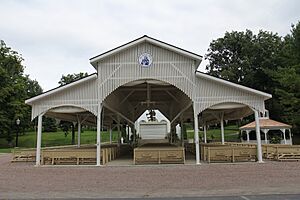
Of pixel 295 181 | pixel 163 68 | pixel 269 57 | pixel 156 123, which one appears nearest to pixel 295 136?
pixel 269 57

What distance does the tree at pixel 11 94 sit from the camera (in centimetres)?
4197

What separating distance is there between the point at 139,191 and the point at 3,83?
40091mm

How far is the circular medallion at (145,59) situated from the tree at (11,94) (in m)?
29.9

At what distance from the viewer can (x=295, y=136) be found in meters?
43.5

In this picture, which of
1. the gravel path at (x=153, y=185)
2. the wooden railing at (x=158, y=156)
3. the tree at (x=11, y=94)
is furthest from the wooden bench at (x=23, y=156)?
the tree at (x=11, y=94)

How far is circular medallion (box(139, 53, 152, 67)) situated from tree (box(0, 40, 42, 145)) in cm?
2990

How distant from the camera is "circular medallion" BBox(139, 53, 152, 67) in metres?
17.6

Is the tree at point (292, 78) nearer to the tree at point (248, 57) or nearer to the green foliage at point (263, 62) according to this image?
the green foliage at point (263, 62)

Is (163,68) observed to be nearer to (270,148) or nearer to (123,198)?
(270,148)

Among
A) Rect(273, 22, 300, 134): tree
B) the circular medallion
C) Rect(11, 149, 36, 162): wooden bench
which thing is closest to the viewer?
the circular medallion

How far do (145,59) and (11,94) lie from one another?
106 feet

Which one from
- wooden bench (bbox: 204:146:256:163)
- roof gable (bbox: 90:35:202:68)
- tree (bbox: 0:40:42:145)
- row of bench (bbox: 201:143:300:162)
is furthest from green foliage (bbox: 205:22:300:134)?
tree (bbox: 0:40:42:145)

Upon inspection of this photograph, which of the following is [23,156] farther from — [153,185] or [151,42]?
[153,185]

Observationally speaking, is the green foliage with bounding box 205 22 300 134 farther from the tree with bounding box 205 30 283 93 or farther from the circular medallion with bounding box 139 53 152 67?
the circular medallion with bounding box 139 53 152 67
